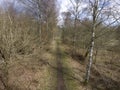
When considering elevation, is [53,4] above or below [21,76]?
above

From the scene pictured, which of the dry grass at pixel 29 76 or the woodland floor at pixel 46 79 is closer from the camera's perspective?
the dry grass at pixel 29 76

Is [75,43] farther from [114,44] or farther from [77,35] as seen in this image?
[114,44]

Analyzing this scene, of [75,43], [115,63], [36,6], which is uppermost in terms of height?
[36,6]

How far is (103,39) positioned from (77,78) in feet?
35.4

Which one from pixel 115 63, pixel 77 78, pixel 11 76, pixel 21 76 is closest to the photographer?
pixel 11 76

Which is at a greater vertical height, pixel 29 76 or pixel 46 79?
pixel 29 76

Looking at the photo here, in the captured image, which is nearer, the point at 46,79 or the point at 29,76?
the point at 29,76

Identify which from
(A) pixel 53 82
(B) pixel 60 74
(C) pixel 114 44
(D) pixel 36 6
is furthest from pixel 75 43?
(A) pixel 53 82

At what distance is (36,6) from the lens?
87.1 ft

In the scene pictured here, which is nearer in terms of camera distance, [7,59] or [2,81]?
[7,59]

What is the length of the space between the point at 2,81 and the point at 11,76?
1442mm

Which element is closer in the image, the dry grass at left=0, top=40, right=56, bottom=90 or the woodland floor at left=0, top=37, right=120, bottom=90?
the dry grass at left=0, top=40, right=56, bottom=90

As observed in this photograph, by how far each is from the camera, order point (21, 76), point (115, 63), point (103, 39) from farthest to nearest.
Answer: point (115, 63) → point (103, 39) → point (21, 76)

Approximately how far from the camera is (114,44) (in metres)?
29.6
